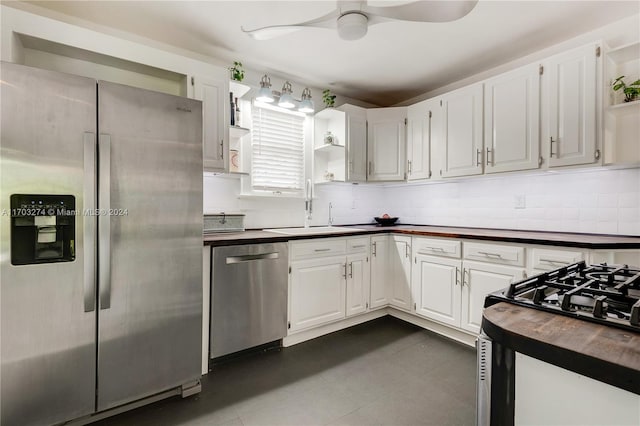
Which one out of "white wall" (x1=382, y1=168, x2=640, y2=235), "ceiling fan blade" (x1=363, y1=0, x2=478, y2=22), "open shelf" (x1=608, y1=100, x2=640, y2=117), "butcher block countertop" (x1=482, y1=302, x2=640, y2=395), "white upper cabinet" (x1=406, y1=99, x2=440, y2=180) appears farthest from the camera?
"white upper cabinet" (x1=406, y1=99, x2=440, y2=180)

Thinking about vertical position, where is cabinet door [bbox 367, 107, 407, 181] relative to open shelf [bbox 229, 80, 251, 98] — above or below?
below

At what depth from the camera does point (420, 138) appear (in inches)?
132

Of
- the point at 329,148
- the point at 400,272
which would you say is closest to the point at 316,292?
the point at 400,272

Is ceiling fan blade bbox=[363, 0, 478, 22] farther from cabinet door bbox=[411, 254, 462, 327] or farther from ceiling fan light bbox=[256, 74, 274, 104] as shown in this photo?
cabinet door bbox=[411, 254, 462, 327]

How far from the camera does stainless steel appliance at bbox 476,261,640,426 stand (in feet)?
2.21

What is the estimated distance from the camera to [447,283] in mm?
2699

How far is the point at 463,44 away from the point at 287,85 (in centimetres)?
162

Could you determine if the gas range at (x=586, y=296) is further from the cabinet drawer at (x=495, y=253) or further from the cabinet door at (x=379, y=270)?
the cabinet door at (x=379, y=270)

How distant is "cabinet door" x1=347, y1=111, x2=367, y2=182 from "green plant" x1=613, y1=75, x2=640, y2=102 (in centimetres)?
211

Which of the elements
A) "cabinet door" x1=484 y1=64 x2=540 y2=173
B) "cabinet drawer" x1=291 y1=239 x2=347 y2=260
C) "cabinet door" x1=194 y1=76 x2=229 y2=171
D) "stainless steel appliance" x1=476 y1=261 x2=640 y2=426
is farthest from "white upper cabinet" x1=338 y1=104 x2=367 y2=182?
"stainless steel appliance" x1=476 y1=261 x2=640 y2=426

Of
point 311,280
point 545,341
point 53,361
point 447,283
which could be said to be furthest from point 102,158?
point 447,283

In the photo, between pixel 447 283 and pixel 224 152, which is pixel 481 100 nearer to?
pixel 447 283

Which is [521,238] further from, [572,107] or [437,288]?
[572,107]

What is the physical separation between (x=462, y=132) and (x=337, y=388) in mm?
2523
